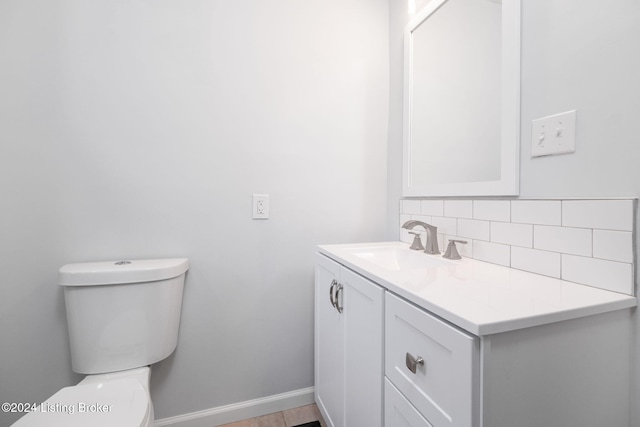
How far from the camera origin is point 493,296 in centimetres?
62

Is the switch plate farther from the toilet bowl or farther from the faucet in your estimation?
the toilet bowl

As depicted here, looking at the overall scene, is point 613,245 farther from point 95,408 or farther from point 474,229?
point 95,408

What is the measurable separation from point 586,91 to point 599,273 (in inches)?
17.6

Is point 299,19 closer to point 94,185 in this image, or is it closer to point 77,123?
point 77,123

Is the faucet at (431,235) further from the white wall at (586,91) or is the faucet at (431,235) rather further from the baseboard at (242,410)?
the baseboard at (242,410)

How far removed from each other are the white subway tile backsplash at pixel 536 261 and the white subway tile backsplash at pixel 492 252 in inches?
0.8

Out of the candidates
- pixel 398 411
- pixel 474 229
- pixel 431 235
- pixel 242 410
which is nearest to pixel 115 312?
pixel 242 410

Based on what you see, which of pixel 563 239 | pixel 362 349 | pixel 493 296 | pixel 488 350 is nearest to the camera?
pixel 488 350

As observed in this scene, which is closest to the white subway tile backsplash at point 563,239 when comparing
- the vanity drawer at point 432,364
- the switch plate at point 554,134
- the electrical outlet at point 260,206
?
the switch plate at point 554,134

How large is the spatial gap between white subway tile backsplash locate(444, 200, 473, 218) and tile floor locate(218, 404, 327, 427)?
111cm

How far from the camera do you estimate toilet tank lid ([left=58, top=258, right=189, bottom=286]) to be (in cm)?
99

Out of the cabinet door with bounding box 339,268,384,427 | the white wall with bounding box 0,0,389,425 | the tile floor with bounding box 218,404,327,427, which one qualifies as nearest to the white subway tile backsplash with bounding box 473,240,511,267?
the cabinet door with bounding box 339,268,384,427

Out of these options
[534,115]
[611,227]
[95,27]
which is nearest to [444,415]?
[611,227]

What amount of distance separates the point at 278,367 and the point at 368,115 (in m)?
1.37
